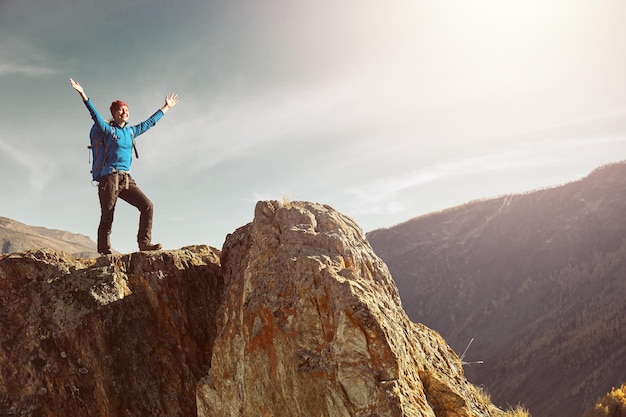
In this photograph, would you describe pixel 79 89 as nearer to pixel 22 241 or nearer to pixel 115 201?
pixel 115 201

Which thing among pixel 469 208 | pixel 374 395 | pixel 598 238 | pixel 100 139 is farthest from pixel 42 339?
pixel 469 208

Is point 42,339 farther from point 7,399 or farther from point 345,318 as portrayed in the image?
point 345,318

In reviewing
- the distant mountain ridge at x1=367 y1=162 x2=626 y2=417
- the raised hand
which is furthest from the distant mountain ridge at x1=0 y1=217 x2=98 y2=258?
the raised hand

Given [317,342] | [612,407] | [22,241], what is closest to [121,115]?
[317,342]

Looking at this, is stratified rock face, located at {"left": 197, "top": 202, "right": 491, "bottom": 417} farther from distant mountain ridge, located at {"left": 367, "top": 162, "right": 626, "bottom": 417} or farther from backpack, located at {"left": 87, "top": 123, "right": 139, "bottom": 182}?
distant mountain ridge, located at {"left": 367, "top": 162, "right": 626, "bottom": 417}

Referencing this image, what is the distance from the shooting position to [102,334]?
5.71 metres

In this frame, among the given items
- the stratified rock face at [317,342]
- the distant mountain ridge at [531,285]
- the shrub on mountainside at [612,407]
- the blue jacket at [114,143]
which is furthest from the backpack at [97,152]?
the distant mountain ridge at [531,285]

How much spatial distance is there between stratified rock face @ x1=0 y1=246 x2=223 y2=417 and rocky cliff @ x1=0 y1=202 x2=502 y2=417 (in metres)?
0.01

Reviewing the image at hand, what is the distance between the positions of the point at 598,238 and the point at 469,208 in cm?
2081

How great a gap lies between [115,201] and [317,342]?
4088 mm

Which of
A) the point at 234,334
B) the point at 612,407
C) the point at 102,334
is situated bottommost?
the point at 612,407

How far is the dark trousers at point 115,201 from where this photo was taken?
6695 mm

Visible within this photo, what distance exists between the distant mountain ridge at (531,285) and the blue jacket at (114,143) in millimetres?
34602

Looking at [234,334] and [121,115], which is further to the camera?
[121,115]
